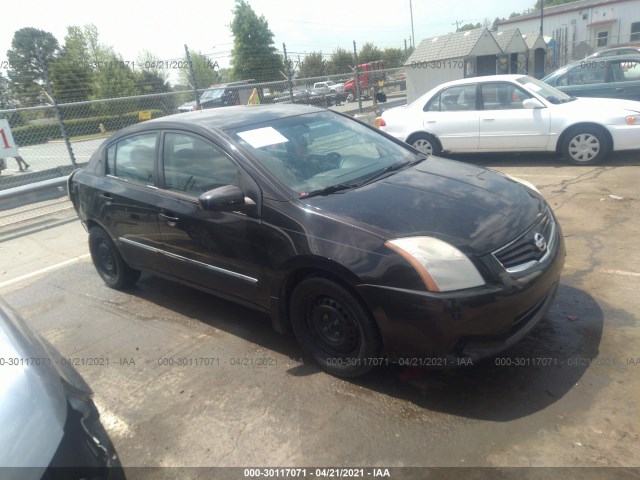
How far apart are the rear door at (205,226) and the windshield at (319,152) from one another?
25 cm

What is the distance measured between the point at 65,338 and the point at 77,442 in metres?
2.55

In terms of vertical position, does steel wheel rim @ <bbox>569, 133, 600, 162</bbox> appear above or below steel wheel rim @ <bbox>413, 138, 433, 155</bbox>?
below

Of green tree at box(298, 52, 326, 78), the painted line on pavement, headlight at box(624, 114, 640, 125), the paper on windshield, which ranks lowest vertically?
the painted line on pavement

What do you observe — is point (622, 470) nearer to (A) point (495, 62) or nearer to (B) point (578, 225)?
(B) point (578, 225)

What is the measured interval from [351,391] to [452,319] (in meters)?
0.84

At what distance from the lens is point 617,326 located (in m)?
3.39

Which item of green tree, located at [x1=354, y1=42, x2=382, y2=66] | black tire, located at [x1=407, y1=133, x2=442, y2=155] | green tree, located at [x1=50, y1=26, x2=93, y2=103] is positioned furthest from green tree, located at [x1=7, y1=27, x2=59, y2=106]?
green tree, located at [x1=354, y1=42, x2=382, y2=66]

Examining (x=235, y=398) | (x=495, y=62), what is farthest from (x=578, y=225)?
(x=495, y=62)

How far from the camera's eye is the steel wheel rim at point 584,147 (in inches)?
300

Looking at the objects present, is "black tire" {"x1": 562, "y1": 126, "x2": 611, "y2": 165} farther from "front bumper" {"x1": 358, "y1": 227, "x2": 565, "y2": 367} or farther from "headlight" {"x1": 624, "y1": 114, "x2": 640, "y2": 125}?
"front bumper" {"x1": 358, "y1": 227, "x2": 565, "y2": 367}

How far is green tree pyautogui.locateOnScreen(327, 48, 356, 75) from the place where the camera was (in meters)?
39.7

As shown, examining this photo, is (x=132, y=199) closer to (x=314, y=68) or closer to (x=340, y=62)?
(x=314, y=68)

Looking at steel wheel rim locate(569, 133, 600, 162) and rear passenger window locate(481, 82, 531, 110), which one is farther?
rear passenger window locate(481, 82, 531, 110)

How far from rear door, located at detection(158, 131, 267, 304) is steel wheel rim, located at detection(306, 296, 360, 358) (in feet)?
1.35
